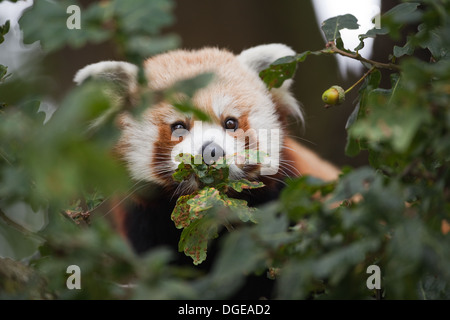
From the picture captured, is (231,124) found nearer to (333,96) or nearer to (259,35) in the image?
(333,96)

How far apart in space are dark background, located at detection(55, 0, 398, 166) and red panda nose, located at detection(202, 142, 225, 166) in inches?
78.6

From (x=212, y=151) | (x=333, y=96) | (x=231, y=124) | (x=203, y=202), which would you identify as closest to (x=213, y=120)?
(x=231, y=124)

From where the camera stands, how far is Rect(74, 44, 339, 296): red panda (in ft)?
9.20

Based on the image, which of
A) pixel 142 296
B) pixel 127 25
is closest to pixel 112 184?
pixel 142 296

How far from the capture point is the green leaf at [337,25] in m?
2.07

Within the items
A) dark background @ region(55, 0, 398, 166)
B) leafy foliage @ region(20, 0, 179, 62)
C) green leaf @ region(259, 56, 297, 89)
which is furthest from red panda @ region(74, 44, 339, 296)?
leafy foliage @ region(20, 0, 179, 62)

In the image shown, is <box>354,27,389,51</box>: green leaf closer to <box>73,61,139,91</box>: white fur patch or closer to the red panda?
the red panda

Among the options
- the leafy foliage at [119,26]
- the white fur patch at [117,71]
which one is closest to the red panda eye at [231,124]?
the white fur patch at [117,71]

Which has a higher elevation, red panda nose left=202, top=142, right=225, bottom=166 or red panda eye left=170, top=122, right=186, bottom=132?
red panda eye left=170, top=122, right=186, bottom=132

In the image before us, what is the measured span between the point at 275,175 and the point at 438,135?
72.5 inches

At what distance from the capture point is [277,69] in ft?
6.94

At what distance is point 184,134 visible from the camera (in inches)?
110

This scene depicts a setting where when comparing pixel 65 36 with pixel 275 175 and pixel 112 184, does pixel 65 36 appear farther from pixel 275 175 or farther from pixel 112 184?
pixel 275 175

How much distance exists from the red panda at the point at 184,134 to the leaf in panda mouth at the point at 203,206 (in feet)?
2.04
